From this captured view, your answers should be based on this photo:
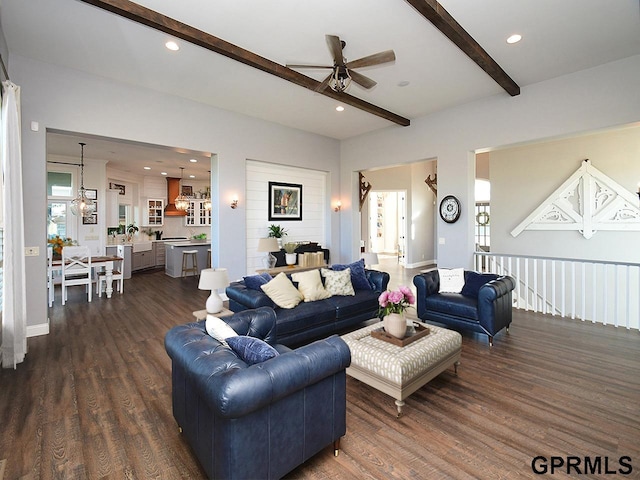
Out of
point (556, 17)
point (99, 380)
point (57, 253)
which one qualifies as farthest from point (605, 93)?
point (57, 253)

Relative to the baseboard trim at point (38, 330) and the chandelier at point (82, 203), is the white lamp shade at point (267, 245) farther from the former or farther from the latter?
the chandelier at point (82, 203)

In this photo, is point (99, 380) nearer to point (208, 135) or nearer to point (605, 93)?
point (208, 135)

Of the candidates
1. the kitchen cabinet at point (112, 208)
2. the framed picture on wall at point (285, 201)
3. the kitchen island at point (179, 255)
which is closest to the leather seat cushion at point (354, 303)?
the framed picture on wall at point (285, 201)

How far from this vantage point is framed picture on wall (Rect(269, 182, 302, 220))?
270 inches

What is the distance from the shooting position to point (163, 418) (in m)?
2.35

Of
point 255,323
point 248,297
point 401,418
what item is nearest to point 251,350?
point 255,323

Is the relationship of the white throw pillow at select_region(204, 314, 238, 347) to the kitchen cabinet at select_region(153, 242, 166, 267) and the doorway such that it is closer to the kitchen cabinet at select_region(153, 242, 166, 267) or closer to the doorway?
the kitchen cabinet at select_region(153, 242, 166, 267)

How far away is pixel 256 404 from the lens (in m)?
1.46

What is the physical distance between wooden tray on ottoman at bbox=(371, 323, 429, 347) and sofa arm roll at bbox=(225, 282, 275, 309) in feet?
4.35

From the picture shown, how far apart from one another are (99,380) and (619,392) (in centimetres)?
471

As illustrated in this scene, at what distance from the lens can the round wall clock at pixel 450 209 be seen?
5.73m

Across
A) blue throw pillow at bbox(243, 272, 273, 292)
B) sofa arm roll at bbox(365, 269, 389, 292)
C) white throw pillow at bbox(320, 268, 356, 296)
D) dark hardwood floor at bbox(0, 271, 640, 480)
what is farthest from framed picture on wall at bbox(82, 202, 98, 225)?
sofa arm roll at bbox(365, 269, 389, 292)

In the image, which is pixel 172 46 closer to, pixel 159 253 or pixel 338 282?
pixel 338 282

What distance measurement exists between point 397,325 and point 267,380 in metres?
1.62
